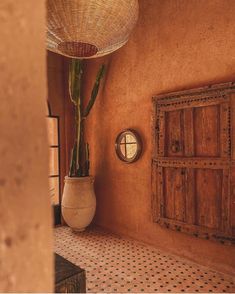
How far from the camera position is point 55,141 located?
5078 mm

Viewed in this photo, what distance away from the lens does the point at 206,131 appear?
309 centimetres

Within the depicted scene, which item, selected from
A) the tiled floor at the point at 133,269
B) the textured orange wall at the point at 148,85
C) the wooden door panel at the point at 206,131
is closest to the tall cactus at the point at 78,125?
the textured orange wall at the point at 148,85

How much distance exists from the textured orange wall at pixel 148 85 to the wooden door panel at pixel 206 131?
14.4 inches

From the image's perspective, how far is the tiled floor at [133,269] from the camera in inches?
106

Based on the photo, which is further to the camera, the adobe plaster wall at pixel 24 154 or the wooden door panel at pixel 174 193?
the wooden door panel at pixel 174 193

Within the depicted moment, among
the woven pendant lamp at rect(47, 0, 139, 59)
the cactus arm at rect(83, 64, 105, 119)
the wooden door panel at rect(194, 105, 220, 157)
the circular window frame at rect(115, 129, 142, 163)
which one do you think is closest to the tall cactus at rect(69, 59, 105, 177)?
the cactus arm at rect(83, 64, 105, 119)

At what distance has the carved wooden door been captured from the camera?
2.93m

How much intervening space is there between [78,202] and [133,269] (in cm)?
154

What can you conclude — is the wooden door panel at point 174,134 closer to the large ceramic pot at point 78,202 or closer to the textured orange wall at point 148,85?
the textured orange wall at point 148,85

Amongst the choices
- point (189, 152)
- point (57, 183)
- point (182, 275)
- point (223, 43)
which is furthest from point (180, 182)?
point (57, 183)

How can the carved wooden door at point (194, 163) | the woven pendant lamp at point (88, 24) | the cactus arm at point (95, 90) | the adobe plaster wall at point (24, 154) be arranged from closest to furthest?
the adobe plaster wall at point (24, 154) < the woven pendant lamp at point (88, 24) < the carved wooden door at point (194, 163) < the cactus arm at point (95, 90)

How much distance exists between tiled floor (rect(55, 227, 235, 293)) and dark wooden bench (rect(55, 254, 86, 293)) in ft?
4.94

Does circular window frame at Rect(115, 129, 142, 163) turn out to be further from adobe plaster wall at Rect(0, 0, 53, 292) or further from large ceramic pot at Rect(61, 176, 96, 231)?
adobe plaster wall at Rect(0, 0, 53, 292)

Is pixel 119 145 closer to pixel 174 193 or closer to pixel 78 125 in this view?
pixel 78 125
